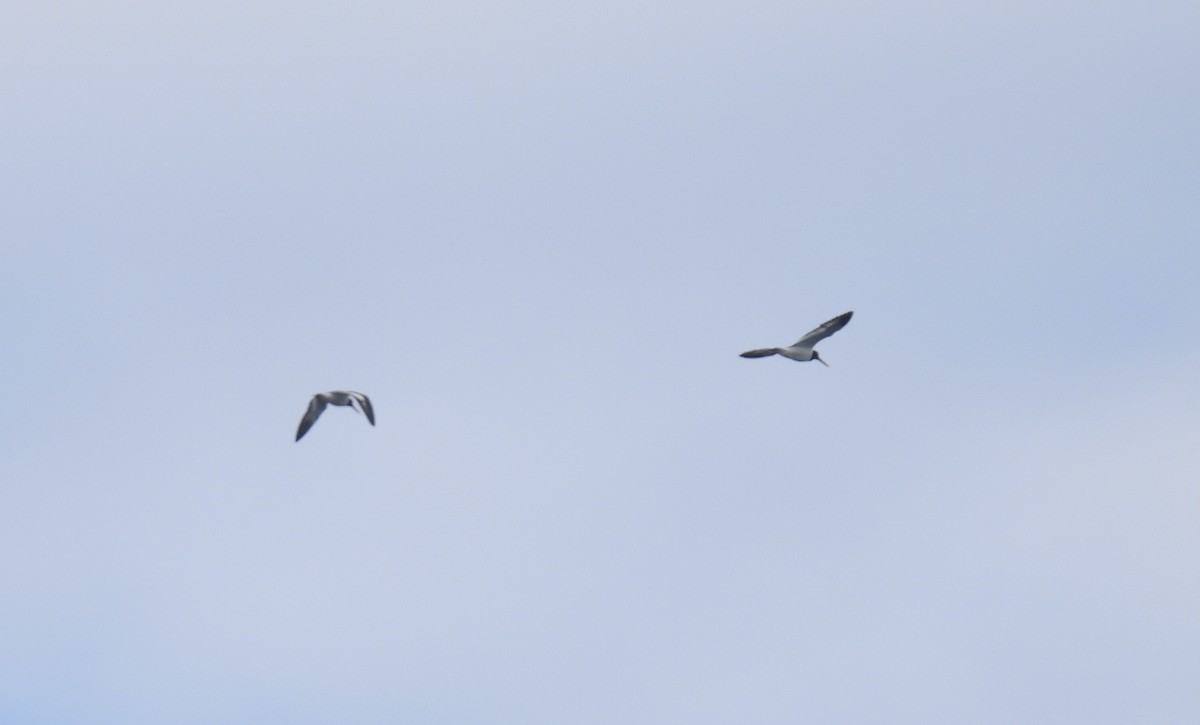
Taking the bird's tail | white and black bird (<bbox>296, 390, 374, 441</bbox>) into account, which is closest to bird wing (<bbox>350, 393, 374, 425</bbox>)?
white and black bird (<bbox>296, 390, 374, 441</bbox>)

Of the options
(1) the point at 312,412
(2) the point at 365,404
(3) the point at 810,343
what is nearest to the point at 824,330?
(3) the point at 810,343

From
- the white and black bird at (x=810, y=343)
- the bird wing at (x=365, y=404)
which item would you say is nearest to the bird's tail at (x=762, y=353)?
the white and black bird at (x=810, y=343)

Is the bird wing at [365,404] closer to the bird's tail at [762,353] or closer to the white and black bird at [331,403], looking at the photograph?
the white and black bird at [331,403]

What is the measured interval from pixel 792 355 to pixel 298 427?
114 ft

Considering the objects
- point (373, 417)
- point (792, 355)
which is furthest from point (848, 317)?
point (373, 417)

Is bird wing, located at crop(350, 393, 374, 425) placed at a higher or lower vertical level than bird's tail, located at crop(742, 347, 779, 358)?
lower

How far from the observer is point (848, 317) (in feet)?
346

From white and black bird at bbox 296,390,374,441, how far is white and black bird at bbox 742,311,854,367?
2803cm

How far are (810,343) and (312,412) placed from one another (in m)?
35.4

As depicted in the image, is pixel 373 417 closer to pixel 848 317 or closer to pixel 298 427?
pixel 298 427

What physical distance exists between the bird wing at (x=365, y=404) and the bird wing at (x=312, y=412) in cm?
299

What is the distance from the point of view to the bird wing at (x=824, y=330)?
346ft

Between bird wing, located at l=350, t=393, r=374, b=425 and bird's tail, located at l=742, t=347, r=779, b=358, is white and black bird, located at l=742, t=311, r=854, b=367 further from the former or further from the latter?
bird wing, located at l=350, t=393, r=374, b=425

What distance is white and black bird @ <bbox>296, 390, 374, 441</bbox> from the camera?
9469cm
